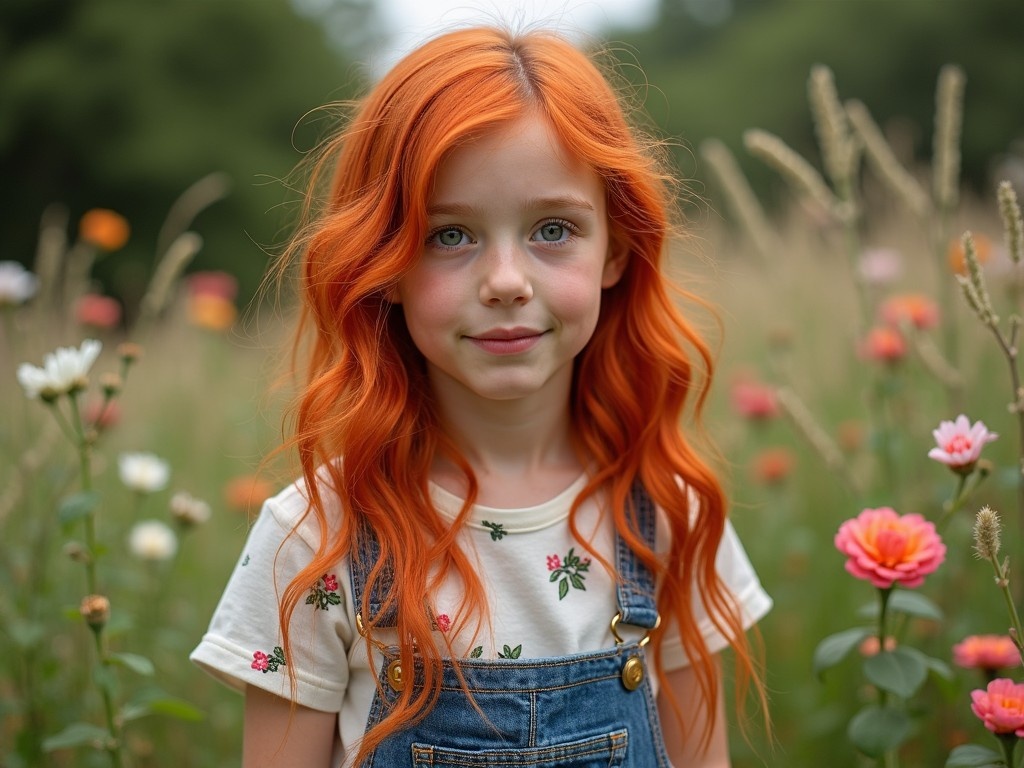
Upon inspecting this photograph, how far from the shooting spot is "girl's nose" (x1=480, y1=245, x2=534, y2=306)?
1.21 meters

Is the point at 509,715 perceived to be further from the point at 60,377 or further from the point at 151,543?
the point at 151,543

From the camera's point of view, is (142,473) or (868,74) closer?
(142,473)

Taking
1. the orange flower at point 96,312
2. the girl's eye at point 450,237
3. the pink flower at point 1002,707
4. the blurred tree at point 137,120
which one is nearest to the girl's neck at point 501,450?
the girl's eye at point 450,237

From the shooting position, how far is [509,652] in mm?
1294

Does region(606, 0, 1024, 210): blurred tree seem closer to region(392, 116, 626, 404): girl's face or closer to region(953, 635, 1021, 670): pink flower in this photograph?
region(953, 635, 1021, 670): pink flower

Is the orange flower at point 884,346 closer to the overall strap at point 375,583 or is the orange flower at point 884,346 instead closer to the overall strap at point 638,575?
the overall strap at point 638,575

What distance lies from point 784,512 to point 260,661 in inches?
61.3

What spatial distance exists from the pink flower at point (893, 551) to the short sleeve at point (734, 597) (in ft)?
0.67

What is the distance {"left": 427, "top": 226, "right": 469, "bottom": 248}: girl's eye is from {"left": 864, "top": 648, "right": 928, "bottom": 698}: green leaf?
0.75m

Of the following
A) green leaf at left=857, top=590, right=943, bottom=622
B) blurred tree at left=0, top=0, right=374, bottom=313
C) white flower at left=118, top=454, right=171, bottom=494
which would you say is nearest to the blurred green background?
blurred tree at left=0, top=0, right=374, bottom=313

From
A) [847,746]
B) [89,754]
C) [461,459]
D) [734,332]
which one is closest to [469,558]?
[461,459]

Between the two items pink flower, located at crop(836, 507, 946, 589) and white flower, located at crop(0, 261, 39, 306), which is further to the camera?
white flower, located at crop(0, 261, 39, 306)

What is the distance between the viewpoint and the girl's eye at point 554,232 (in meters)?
1.27

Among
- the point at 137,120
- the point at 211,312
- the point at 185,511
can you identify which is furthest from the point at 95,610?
the point at 137,120
